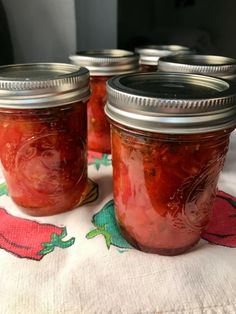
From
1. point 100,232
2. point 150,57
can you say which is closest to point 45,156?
point 100,232

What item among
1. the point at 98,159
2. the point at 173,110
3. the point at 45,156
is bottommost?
the point at 98,159

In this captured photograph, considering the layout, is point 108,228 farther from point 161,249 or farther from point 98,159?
point 98,159

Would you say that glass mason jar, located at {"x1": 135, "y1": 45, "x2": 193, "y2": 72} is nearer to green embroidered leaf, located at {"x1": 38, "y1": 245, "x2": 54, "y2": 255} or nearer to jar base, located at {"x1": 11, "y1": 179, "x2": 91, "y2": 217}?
jar base, located at {"x1": 11, "y1": 179, "x2": 91, "y2": 217}

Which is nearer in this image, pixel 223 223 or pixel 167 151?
pixel 167 151

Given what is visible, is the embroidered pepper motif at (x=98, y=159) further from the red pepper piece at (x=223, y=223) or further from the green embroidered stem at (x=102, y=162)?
the red pepper piece at (x=223, y=223)

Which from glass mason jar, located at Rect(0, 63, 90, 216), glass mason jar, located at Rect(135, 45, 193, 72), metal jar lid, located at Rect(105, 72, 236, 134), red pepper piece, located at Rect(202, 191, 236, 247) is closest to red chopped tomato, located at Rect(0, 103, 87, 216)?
glass mason jar, located at Rect(0, 63, 90, 216)

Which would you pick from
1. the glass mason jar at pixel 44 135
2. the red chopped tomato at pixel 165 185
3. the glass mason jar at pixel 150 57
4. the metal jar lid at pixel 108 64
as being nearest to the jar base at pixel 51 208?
the glass mason jar at pixel 44 135

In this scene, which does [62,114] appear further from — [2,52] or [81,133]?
[2,52]
